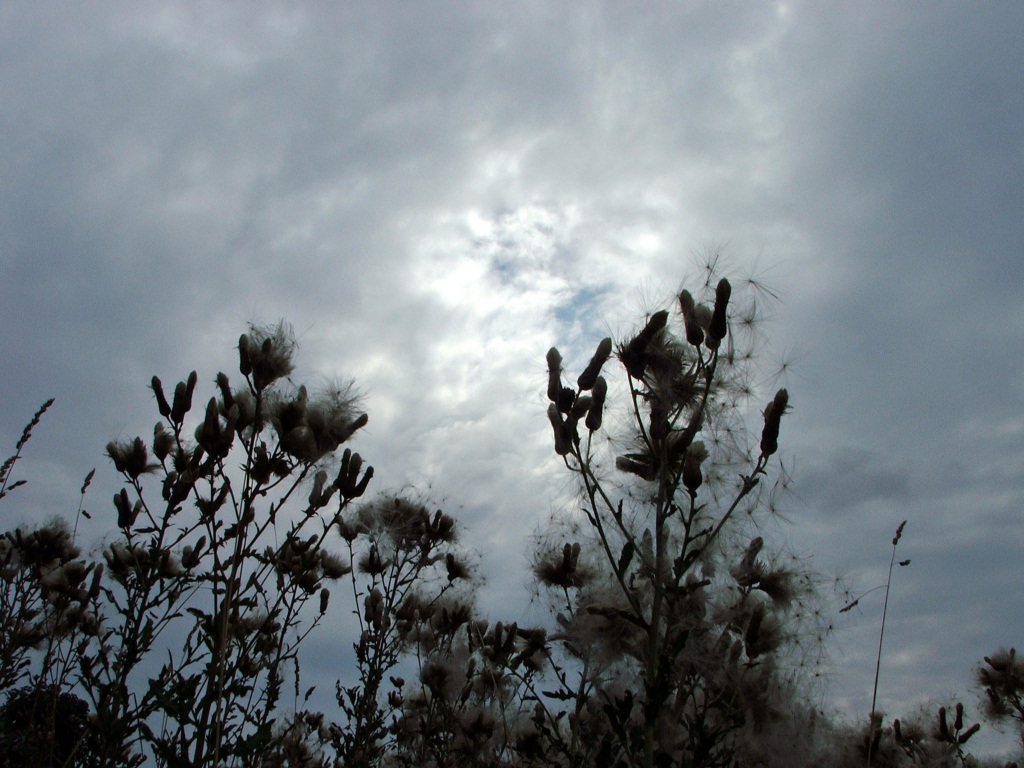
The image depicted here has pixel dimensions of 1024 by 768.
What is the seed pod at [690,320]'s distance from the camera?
8.98 ft

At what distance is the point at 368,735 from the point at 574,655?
189 centimetres

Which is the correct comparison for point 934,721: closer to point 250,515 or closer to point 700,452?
point 700,452

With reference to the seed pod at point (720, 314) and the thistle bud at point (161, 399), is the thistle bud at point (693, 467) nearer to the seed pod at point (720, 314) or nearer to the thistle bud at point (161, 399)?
the seed pod at point (720, 314)

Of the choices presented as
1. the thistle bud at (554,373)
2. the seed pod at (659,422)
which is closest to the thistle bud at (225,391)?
Result: the thistle bud at (554,373)

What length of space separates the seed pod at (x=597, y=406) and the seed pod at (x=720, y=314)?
46cm

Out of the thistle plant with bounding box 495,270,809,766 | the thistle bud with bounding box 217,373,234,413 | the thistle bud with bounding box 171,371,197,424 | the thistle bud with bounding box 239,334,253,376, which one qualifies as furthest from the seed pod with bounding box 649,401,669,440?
the thistle bud with bounding box 171,371,197,424

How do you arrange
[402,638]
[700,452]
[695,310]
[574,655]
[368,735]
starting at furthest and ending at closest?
[402,638]
[368,735]
[574,655]
[695,310]
[700,452]

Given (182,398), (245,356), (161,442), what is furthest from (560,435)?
(161,442)

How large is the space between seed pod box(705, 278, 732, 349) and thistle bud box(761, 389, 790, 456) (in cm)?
31

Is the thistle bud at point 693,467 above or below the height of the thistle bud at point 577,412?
below

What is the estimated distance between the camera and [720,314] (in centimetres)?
263

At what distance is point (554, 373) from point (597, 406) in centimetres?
23

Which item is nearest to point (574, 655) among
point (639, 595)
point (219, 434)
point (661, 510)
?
point (639, 595)

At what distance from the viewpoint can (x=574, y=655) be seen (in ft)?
10.8
